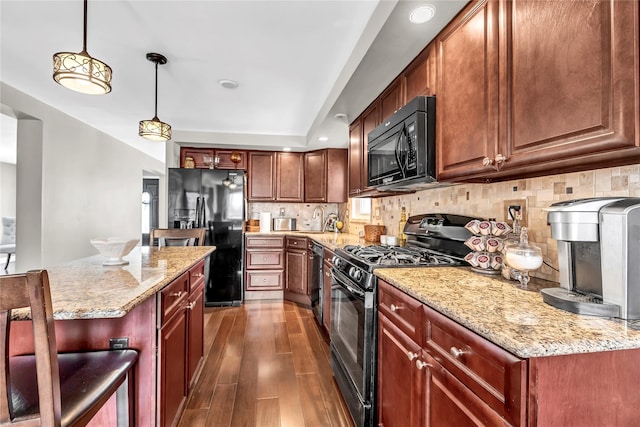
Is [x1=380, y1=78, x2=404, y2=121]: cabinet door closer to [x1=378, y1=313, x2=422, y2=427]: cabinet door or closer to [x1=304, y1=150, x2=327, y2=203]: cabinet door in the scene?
[x1=378, y1=313, x2=422, y2=427]: cabinet door

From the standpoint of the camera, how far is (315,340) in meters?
2.86

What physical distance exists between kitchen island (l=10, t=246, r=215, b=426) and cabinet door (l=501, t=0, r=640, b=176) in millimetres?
1527

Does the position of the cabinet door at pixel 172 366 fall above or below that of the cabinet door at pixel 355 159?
below

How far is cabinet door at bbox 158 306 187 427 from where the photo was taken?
4.39ft

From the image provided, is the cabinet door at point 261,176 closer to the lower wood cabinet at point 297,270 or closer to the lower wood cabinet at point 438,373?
the lower wood cabinet at point 297,270

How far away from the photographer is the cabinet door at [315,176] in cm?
448

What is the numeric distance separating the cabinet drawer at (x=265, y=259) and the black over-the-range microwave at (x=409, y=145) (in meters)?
2.31

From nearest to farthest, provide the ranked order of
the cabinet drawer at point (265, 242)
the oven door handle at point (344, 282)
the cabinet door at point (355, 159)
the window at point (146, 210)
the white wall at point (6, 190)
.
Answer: the oven door handle at point (344, 282), the cabinet door at point (355, 159), the cabinet drawer at point (265, 242), the window at point (146, 210), the white wall at point (6, 190)

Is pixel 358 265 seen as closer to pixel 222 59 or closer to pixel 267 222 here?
pixel 222 59

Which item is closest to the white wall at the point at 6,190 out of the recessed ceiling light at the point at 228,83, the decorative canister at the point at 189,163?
the decorative canister at the point at 189,163

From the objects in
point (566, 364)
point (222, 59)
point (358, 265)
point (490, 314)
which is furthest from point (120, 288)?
point (222, 59)

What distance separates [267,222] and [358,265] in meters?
2.99

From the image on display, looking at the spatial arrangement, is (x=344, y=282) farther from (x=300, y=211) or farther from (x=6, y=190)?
(x=6, y=190)

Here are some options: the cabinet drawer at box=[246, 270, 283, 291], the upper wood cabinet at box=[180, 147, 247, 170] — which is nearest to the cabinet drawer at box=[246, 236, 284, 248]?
the cabinet drawer at box=[246, 270, 283, 291]
